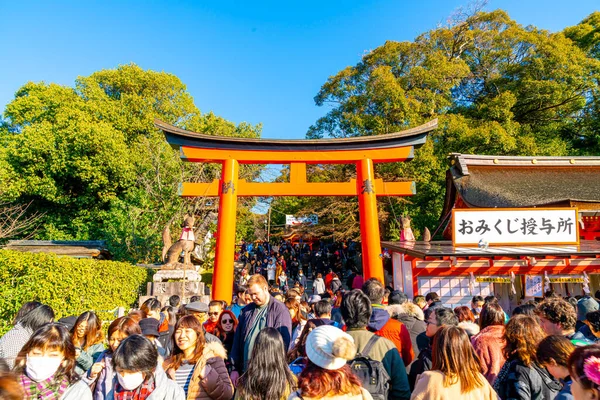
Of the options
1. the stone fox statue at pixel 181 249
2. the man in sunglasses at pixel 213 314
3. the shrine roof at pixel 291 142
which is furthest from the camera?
the stone fox statue at pixel 181 249

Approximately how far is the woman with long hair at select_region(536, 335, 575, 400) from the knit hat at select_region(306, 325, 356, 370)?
1.33 m

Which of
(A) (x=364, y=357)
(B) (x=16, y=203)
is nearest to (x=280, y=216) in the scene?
(B) (x=16, y=203)

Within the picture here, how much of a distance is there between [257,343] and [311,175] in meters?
18.4

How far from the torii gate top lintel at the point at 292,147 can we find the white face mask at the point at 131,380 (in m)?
8.94

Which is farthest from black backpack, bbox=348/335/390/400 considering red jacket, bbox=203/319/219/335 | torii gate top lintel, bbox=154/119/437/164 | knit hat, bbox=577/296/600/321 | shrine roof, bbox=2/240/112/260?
shrine roof, bbox=2/240/112/260

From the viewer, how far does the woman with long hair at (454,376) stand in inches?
79.3

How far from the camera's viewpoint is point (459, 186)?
13.2 metres

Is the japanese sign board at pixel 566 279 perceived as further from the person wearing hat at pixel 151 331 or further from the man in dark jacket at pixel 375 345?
the person wearing hat at pixel 151 331

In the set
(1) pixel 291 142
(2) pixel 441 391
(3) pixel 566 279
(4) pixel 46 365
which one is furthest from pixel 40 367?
(3) pixel 566 279

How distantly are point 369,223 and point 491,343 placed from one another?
761 centimetres

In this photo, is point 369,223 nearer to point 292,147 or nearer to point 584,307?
point 292,147

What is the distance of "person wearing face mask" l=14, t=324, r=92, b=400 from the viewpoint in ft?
7.54

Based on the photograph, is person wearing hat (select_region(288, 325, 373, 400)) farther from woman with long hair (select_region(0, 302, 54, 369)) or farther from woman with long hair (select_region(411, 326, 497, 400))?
woman with long hair (select_region(0, 302, 54, 369))

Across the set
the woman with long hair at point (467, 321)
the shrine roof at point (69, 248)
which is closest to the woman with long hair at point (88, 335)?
the woman with long hair at point (467, 321)
